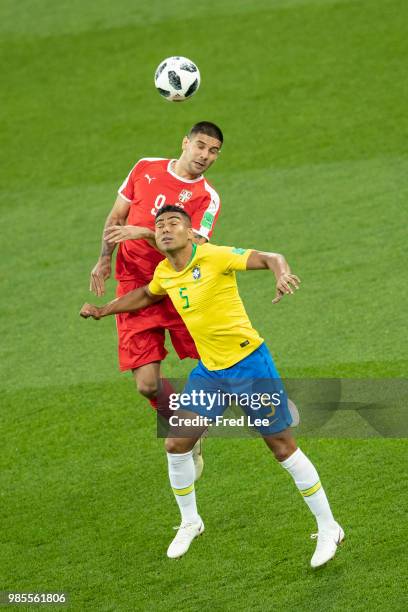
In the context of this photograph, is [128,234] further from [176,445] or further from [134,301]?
[176,445]

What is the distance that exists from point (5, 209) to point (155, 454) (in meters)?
4.65

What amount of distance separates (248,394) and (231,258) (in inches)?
28.3

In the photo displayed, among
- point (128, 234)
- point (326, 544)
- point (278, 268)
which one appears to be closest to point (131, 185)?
point (128, 234)

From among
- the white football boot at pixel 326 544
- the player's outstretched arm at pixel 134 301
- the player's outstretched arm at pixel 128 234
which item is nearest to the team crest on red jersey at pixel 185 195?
the player's outstretched arm at pixel 128 234

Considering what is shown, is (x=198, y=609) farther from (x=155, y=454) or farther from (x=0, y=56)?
(x=0, y=56)

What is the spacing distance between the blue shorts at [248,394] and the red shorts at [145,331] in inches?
34.4

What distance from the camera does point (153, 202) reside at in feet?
20.9

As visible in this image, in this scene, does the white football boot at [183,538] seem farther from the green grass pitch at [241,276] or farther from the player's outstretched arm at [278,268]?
the player's outstretched arm at [278,268]

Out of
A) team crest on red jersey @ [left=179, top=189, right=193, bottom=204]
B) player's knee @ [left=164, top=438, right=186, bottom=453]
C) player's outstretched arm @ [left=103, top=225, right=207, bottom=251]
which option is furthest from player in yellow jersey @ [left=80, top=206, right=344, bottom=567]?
team crest on red jersey @ [left=179, top=189, right=193, bottom=204]

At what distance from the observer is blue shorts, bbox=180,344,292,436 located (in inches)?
218

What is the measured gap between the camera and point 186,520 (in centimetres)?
592

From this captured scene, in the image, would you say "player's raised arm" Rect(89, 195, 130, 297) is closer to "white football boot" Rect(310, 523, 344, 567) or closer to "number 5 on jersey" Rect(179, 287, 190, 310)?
"number 5 on jersey" Rect(179, 287, 190, 310)

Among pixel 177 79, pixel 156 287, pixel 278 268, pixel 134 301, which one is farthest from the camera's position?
pixel 177 79

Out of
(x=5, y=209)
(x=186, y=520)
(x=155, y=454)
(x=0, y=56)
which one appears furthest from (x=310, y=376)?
(x=0, y=56)
